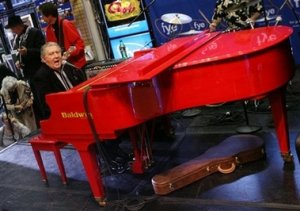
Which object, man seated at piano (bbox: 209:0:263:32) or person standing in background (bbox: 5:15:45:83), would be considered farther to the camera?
person standing in background (bbox: 5:15:45:83)

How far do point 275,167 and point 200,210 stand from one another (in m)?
0.76

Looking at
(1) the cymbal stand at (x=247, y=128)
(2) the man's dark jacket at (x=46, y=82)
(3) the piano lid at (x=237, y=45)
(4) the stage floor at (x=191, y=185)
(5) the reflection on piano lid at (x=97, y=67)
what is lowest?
(4) the stage floor at (x=191, y=185)

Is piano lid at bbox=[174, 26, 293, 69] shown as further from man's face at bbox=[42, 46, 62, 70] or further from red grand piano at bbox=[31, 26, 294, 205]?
man's face at bbox=[42, 46, 62, 70]

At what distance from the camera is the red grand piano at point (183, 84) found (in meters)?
2.42

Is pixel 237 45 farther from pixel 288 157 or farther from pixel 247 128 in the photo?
pixel 247 128

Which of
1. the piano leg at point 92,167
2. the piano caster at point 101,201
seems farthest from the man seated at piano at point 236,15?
the piano caster at point 101,201

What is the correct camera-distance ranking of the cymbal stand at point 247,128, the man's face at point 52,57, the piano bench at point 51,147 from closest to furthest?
the man's face at point 52,57, the piano bench at point 51,147, the cymbal stand at point 247,128

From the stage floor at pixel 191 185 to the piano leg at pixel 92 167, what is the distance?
0.39ft

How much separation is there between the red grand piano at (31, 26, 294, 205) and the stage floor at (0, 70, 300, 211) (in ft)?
2.20

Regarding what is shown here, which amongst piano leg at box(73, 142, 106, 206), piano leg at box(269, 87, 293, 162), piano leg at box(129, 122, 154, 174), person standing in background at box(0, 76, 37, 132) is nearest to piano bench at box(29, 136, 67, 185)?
piano leg at box(73, 142, 106, 206)

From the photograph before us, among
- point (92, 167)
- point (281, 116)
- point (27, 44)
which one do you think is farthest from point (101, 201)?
point (27, 44)

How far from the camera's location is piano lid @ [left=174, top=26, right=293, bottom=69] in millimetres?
2422

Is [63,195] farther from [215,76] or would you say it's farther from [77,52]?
[215,76]

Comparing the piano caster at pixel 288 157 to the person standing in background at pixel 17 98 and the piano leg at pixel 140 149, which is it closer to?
the piano leg at pixel 140 149
